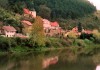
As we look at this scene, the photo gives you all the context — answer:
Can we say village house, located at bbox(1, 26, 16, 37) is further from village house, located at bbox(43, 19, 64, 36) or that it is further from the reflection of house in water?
village house, located at bbox(43, 19, 64, 36)

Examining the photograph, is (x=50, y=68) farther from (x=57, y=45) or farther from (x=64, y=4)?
(x=64, y=4)

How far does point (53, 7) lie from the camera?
391 ft

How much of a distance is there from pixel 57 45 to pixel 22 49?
15.3 meters

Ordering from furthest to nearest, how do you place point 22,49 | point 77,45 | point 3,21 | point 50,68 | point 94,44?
point 94,44 < point 77,45 < point 3,21 < point 22,49 < point 50,68

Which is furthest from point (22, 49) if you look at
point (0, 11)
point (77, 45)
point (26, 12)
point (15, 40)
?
point (26, 12)

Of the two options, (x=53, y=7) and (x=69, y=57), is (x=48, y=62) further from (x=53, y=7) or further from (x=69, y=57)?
(x=53, y=7)

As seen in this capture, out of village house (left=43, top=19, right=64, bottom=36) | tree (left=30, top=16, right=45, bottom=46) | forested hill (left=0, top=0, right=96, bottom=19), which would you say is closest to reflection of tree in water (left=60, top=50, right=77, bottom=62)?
tree (left=30, top=16, right=45, bottom=46)

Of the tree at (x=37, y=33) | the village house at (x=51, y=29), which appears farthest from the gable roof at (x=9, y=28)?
the village house at (x=51, y=29)

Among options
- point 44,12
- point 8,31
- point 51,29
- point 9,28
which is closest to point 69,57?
point 8,31

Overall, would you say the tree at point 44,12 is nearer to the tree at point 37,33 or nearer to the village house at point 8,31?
the village house at point 8,31

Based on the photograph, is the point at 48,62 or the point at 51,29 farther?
the point at 51,29

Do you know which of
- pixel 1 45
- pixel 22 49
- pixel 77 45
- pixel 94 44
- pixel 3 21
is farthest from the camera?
pixel 94 44

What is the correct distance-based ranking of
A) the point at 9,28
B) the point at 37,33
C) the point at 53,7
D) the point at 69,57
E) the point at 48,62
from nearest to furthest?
the point at 48,62 → the point at 69,57 → the point at 37,33 → the point at 9,28 → the point at 53,7

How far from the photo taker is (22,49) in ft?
180
